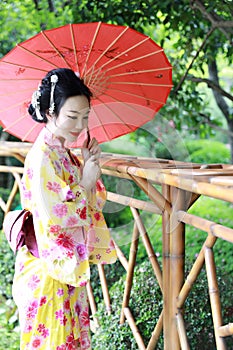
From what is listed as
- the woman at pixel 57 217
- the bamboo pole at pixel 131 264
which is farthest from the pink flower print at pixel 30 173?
the bamboo pole at pixel 131 264

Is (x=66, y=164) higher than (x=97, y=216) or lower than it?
higher

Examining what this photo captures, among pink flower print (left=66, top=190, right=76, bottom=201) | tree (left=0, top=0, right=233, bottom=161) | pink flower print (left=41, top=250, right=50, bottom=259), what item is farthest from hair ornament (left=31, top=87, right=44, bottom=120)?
tree (left=0, top=0, right=233, bottom=161)

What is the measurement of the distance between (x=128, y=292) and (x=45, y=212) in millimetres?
886

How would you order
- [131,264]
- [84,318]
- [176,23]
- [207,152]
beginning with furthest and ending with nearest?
[207,152], [176,23], [131,264], [84,318]

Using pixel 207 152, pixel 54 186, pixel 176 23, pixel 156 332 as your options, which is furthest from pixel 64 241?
pixel 207 152

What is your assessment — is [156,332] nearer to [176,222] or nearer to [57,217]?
[176,222]

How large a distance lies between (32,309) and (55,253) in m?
0.20

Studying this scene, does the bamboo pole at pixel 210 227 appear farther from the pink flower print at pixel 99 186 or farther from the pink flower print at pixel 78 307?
the pink flower print at pixel 78 307

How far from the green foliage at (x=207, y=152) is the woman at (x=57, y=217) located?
6.69 metres

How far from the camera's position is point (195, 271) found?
176 centimetres

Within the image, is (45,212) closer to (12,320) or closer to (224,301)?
(224,301)

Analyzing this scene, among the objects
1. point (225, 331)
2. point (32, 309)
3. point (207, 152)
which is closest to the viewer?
Answer: point (225, 331)

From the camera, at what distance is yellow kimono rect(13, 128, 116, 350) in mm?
1771

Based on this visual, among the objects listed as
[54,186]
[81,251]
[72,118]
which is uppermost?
[72,118]
